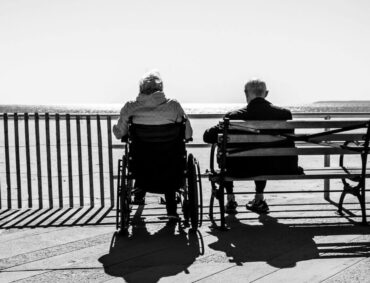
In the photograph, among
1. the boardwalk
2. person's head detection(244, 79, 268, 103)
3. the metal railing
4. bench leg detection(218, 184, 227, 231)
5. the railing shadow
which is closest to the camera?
the boardwalk

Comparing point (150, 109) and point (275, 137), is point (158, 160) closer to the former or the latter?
point (150, 109)

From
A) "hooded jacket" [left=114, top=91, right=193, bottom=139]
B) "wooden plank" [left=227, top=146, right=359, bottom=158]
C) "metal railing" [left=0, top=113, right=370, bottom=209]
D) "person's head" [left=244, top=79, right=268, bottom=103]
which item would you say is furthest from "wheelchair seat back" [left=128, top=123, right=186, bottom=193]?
"metal railing" [left=0, top=113, right=370, bottom=209]

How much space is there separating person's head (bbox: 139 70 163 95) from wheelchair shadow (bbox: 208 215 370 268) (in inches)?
52.2

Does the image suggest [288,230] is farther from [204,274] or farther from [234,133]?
[204,274]

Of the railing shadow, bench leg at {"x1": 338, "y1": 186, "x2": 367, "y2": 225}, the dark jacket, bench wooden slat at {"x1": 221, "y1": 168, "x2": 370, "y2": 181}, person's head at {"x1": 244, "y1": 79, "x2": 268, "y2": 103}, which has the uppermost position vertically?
person's head at {"x1": 244, "y1": 79, "x2": 268, "y2": 103}

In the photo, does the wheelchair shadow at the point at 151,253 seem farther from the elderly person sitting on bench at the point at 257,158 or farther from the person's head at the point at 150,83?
the person's head at the point at 150,83

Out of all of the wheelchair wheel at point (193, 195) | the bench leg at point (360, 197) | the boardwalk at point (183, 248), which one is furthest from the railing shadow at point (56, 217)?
the bench leg at point (360, 197)

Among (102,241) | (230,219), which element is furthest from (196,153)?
(102,241)

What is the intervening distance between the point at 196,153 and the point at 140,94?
28.4 ft

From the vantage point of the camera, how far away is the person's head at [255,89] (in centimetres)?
549

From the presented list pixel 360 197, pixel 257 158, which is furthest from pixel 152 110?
Result: pixel 360 197

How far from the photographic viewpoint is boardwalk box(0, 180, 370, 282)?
3721 millimetres

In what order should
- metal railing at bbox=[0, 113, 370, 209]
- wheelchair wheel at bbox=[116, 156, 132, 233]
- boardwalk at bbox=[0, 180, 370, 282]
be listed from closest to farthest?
1. boardwalk at bbox=[0, 180, 370, 282]
2. wheelchair wheel at bbox=[116, 156, 132, 233]
3. metal railing at bbox=[0, 113, 370, 209]

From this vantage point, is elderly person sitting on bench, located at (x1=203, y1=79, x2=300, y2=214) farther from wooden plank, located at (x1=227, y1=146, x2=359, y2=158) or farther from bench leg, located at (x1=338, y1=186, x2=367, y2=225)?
bench leg, located at (x1=338, y1=186, x2=367, y2=225)
